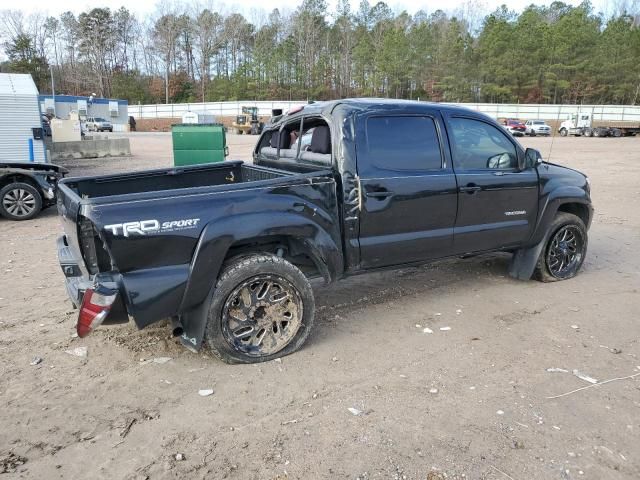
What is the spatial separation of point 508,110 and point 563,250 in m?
60.6

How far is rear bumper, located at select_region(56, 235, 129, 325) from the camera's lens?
3363 mm

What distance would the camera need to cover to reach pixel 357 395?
137 inches

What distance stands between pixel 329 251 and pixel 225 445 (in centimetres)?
163

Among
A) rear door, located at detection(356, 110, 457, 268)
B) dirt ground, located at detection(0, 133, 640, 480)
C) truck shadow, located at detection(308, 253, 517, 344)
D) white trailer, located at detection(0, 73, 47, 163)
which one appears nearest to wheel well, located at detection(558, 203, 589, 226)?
dirt ground, located at detection(0, 133, 640, 480)

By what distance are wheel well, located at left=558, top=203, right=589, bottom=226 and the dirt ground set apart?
2.80ft

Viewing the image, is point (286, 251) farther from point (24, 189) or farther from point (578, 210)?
point (24, 189)

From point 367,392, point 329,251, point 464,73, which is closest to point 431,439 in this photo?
point 367,392

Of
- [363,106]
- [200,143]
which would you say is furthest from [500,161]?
[200,143]

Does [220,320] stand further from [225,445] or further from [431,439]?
[431,439]

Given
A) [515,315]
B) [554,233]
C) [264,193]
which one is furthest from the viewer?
[554,233]

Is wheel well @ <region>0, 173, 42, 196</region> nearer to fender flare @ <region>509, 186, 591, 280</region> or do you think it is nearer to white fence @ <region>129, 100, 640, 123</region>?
fender flare @ <region>509, 186, 591, 280</region>

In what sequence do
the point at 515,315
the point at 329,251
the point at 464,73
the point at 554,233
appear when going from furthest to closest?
1. the point at 464,73
2. the point at 554,233
3. the point at 515,315
4. the point at 329,251

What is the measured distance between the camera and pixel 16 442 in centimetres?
298

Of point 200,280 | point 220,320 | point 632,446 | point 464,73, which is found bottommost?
point 632,446
